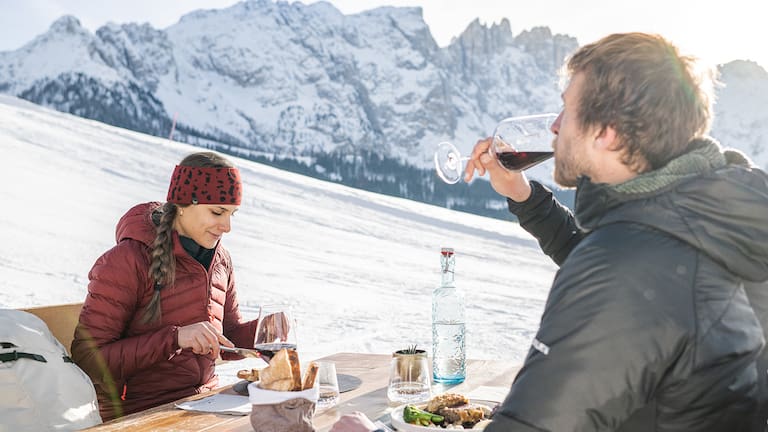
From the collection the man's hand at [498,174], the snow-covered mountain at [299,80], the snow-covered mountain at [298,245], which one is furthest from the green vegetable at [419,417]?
the snow-covered mountain at [299,80]

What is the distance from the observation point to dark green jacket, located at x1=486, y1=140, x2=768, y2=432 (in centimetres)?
118

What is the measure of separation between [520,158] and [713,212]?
34.9 inches

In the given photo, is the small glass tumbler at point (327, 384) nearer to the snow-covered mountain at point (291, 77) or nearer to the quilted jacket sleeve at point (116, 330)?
the quilted jacket sleeve at point (116, 330)

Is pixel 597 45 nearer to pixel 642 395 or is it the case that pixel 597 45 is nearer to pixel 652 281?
pixel 652 281

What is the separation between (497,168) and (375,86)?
572ft

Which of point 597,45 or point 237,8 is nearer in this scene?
point 597,45

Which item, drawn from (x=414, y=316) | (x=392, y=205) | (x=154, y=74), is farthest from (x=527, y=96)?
(x=414, y=316)

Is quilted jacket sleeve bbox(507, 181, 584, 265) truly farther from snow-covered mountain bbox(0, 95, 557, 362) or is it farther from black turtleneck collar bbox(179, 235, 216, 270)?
snow-covered mountain bbox(0, 95, 557, 362)

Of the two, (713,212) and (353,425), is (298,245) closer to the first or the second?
(353,425)

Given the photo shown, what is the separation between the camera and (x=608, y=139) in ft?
4.68

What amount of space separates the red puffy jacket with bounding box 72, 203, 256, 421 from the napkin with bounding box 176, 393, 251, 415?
36 centimetres

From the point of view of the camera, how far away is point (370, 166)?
139 metres

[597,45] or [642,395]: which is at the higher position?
[597,45]

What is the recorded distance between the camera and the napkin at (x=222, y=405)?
1.94m
